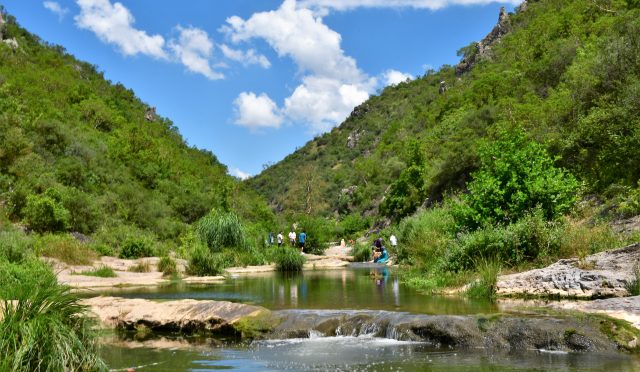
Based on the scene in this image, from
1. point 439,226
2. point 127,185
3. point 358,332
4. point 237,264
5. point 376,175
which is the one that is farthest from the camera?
point 376,175

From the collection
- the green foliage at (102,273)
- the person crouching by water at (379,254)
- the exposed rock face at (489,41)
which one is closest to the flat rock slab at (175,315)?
the green foliage at (102,273)

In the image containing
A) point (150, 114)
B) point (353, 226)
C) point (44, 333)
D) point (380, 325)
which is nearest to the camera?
point (44, 333)

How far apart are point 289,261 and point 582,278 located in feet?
67.3

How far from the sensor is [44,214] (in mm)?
34094

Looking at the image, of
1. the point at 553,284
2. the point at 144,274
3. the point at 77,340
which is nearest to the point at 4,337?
the point at 77,340

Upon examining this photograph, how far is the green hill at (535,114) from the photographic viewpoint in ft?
82.1

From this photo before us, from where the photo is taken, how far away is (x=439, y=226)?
81.4 ft

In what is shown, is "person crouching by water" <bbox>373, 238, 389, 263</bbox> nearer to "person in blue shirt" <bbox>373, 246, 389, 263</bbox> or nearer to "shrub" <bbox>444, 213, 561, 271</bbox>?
"person in blue shirt" <bbox>373, 246, 389, 263</bbox>

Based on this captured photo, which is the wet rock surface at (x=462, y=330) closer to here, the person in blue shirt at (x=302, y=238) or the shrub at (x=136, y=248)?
the shrub at (x=136, y=248)

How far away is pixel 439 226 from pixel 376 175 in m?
78.8

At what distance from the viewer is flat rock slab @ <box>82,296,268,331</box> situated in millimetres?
12742

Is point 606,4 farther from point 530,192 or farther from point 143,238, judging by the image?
point 143,238

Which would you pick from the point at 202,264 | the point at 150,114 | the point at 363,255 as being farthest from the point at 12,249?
the point at 150,114

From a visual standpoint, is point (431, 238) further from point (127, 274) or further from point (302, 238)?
point (302, 238)
